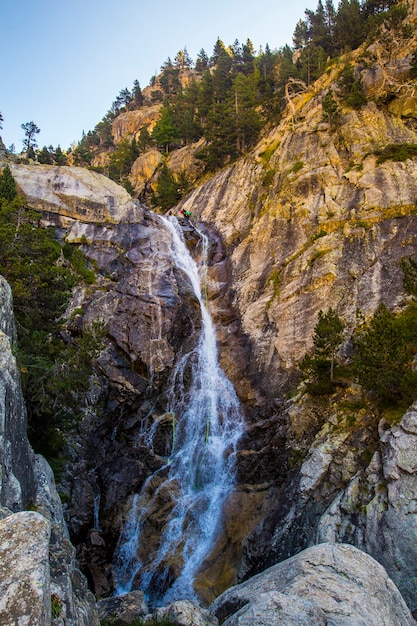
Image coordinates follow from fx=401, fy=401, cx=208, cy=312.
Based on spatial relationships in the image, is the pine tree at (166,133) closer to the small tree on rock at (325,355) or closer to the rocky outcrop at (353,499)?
the small tree on rock at (325,355)

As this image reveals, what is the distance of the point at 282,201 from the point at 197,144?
29972 millimetres

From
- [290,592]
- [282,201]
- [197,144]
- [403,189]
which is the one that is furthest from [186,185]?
[290,592]

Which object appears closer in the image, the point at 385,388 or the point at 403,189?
the point at 385,388

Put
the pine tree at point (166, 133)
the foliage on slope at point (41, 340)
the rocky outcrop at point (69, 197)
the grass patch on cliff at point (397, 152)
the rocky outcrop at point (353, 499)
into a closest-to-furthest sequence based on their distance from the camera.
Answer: the rocky outcrop at point (353, 499)
the foliage on slope at point (41, 340)
the grass patch on cliff at point (397, 152)
the rocky outcrop at point (69, 197)
the pine tree at point (166, 133)

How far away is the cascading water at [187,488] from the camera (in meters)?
18.9

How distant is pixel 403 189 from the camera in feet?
93.1

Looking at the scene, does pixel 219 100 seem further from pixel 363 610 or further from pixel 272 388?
pixel 363 610

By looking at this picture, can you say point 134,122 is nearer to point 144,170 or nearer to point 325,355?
point 144,170

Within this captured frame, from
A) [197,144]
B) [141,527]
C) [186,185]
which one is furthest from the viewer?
[197,144]

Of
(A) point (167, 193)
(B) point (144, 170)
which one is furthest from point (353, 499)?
(B) point (144, 170)

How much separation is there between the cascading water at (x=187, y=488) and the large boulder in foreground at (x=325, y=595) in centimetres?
843

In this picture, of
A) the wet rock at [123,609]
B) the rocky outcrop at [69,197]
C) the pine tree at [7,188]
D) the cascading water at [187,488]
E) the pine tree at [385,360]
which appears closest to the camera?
the wet rock at [123,609]

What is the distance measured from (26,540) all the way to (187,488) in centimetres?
1640

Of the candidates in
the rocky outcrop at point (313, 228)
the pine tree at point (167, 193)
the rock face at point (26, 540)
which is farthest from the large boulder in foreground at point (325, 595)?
the pine tree at point (167, 193)
